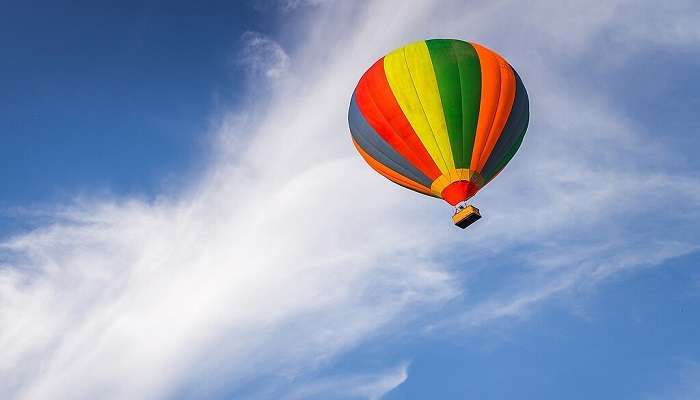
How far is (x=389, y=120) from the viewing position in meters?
45.7

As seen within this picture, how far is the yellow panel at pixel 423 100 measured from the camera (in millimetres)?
44156

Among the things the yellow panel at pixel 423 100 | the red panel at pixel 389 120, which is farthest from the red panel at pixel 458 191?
the red panel at pixel 389 120

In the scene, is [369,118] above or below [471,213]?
above

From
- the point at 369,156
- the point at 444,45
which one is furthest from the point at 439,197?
the point at 444,45

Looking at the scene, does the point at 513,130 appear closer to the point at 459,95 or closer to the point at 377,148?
the point at 459,95

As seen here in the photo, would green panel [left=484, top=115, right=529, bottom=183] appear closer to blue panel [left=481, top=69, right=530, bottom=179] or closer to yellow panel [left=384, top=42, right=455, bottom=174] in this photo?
blue panel [left=481, top=69, right=530, bottom=179]

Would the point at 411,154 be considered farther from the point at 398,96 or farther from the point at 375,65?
the point at 375,65

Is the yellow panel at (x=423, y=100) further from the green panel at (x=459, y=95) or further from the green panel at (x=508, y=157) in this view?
the green panel at (x=508, y=157)

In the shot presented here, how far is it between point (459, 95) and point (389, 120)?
4146mm

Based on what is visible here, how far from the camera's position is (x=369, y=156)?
48156 mm

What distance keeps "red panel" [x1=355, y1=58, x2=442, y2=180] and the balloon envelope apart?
0.06m

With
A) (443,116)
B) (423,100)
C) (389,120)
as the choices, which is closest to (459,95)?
(443,116)

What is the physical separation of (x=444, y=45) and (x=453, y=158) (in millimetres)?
7111

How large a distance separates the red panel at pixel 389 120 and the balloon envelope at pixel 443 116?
6cm
